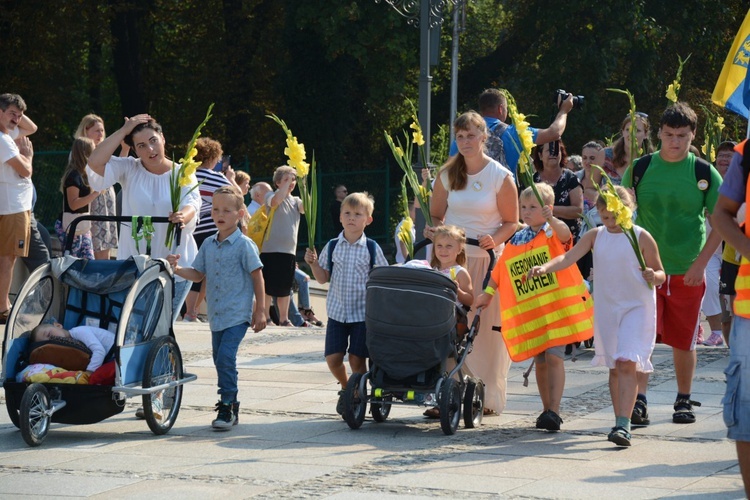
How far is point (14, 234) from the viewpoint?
40.7ft

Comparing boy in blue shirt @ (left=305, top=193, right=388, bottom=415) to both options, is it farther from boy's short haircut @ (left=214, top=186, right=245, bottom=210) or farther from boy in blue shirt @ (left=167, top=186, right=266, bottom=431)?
boy's short haircut @ (left=214, top=186, right=245, bottom=210)

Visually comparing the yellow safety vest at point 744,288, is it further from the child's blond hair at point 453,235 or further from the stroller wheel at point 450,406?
the child's blond hair at point 453,235

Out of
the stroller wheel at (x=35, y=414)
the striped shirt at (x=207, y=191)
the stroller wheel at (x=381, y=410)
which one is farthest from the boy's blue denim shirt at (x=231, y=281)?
the striped shirt at (x=207, y=191)

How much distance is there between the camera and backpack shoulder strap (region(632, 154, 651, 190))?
863 centimetres

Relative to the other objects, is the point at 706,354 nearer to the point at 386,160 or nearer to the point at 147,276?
the point at 147,276

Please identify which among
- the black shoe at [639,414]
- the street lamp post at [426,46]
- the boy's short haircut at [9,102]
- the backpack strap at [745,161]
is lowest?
the black shoe at [639,414]

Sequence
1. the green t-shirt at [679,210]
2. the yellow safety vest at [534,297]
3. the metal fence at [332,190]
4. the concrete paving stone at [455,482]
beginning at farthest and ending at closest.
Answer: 1. the metal fence at [332,190]
2. the green t-shirt at [679,210]
3. the yellow safety vest at [534,297]
4. the concrete paving stone at [455,482]

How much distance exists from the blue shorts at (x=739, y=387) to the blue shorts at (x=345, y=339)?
11.1 feet

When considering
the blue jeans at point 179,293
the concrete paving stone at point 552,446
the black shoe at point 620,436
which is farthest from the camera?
the blue jeans at point 179,293

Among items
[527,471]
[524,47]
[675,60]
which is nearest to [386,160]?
[524,47]

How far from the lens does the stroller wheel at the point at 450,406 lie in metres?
7.74

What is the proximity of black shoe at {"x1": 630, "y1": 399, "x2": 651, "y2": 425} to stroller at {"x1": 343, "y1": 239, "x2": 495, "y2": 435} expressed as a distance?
39.7 inches

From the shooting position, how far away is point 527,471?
6836 mm

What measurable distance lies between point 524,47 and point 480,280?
23.9m
